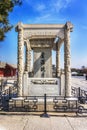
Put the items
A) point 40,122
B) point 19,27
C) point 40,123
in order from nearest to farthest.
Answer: point 40,123 → point 40,122 → point 19,27

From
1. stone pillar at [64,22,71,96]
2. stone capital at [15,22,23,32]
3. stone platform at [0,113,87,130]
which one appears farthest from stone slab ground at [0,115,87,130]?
stone capital at [15,22,23,32]

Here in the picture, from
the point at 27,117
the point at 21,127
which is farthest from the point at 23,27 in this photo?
the point at 21,127

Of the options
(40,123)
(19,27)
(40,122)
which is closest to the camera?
(40,123)

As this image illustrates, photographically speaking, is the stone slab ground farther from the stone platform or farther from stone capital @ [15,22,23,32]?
stone capital @ [15,22,23,32]

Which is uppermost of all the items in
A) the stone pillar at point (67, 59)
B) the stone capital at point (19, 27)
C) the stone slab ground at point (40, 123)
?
the stone capital at point (19, 27)

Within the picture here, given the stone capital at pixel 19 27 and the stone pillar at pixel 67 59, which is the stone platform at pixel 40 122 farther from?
the stone capital at pixel 19 27

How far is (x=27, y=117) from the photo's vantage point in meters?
11.4

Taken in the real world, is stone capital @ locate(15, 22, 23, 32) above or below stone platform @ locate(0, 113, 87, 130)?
above

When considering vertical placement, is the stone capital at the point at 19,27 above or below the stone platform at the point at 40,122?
above

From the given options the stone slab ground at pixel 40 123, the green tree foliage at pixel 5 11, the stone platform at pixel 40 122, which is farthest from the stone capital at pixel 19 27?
the stone slab ground at pixel 40 123

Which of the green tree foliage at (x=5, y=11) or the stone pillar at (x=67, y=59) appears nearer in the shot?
the green tree foliage at (x=5, y=11)

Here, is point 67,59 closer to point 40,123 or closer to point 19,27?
point 19,27

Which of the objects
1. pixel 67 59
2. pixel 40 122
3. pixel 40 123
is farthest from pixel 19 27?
pixel 40 123

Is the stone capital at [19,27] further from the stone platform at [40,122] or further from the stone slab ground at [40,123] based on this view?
the stone slab ground at [40,123]
